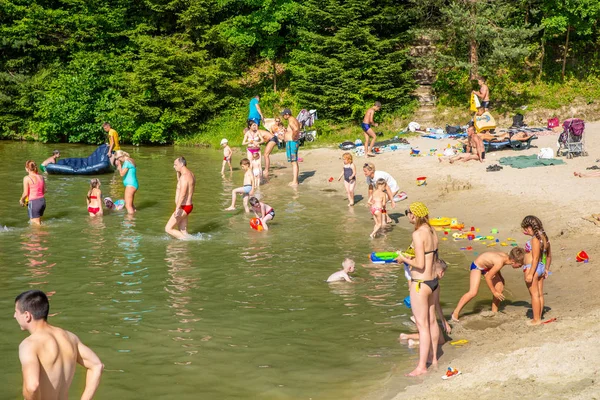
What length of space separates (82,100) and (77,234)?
2075 cm

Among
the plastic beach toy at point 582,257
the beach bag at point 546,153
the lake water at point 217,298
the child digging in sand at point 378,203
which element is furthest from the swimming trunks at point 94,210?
the beach bag at point 546,153

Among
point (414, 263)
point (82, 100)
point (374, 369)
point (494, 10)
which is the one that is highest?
point (494, 10)

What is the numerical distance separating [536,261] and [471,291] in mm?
1083

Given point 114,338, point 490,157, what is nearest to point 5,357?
point 114,338

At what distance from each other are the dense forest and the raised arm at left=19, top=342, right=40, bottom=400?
24.6 meters

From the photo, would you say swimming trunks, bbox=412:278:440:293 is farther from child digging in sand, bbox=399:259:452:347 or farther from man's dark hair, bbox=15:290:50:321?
man's dark hair, bbox=15:290:50:321

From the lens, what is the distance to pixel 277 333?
9.95 metres

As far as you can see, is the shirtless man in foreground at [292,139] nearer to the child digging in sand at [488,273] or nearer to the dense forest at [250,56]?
the dense forest at [250,56]

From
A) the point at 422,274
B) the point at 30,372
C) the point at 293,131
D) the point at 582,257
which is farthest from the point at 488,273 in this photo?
the point at 293,131

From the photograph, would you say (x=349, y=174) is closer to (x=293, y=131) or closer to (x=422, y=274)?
(x=293, y=131)

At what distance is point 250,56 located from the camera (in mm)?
38969

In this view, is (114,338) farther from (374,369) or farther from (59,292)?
(374,369)

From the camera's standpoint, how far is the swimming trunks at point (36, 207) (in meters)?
16.4

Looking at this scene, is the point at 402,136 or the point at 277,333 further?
the point at 402,136
